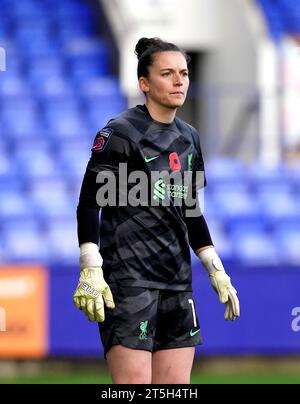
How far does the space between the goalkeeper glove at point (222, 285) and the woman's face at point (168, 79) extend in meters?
0.76

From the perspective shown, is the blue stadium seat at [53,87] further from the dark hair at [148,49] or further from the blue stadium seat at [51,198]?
the dark hair at [148,49]

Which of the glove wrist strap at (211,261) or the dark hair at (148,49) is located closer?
the dark hair at (148,49)

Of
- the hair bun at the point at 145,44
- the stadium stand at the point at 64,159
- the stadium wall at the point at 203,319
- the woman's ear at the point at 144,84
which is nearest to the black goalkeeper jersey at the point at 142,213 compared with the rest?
the woman's ear at the point at 144,84

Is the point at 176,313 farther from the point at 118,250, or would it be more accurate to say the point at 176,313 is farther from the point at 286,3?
the point at 286,3

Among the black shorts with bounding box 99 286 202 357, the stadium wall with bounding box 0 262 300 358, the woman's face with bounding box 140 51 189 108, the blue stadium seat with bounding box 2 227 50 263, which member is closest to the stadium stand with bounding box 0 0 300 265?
the blue stadium seat with bounding box 2 227 50 263

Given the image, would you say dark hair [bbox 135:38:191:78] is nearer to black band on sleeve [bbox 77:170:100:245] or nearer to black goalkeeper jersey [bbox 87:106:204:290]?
black goalkeeper jersey [bbox 87:106:204:290]

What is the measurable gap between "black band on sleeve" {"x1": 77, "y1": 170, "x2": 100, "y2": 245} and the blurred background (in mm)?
6303

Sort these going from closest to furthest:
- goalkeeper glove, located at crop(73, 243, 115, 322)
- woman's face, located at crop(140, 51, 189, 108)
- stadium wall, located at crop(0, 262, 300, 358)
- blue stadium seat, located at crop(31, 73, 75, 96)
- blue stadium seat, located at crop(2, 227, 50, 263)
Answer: goalkeeper glove, located at crop(73, 243, 115, 322) → woman's face, located at crop(140, 51, 189, 108) → stadium wall, located at crop(0, 262, 300, 358) → blue stadium seat, located at crop(2, 227, 50, 263) → blue stadium seat, located at crop(31, 73, 75, 96)

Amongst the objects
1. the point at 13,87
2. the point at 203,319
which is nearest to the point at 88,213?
the point at 203,319

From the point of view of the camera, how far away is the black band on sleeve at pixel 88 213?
5.57 m

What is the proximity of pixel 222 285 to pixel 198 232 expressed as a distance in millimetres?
288

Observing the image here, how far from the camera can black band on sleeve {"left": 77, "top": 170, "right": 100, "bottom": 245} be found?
5.57 m

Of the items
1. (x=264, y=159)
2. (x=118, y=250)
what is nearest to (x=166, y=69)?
(x=118, y=250)
